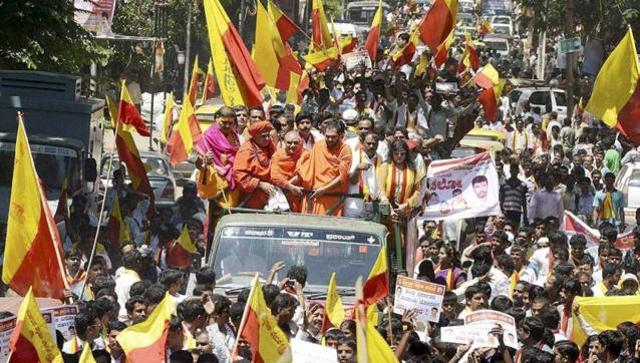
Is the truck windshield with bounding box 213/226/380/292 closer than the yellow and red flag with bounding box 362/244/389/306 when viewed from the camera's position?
No

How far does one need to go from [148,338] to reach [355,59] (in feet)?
53.8

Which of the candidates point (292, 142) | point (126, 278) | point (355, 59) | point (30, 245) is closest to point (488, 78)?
point (355, 59)

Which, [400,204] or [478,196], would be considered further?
[478,196]

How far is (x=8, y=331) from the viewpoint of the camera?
9.20m

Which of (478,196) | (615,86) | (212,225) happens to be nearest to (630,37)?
(615,86)

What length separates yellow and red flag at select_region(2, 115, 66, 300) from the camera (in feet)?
37.9

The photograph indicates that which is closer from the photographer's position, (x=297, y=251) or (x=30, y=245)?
(x=30, y=245)

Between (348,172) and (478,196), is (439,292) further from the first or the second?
(478,196)

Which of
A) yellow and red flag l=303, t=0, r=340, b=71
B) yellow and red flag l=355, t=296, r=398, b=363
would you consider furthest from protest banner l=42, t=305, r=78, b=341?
yellow and red flag l=303, t=0, r=340, b=71

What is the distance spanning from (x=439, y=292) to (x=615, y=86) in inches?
246

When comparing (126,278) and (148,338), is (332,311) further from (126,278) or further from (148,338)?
(126,278)

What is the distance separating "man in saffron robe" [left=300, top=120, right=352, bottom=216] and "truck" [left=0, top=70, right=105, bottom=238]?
4.97 meters

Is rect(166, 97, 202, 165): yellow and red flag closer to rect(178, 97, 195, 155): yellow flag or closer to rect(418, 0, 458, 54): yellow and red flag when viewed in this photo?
rect(178, 97, 195, 155): yellow flag

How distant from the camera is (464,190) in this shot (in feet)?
56.3
